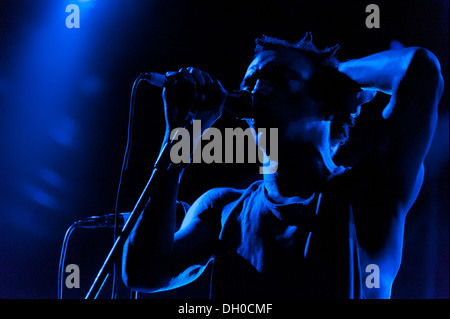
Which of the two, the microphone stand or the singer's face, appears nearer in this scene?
the microphone stand

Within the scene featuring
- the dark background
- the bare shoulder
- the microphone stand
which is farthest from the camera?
the dark background

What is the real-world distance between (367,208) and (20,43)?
1507mm

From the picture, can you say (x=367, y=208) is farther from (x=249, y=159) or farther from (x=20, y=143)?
(x=20, y=143)

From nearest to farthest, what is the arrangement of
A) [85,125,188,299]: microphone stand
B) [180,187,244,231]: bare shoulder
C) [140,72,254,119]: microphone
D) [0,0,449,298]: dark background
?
[85,125,188,299]: microphone stand < [140,72,254,119]: microphone < [180,187,244,231]: bare shoulder < [0,0,449,298]: dark background

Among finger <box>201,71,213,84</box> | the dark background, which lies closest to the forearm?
finger <box>201,71,213,84</box>

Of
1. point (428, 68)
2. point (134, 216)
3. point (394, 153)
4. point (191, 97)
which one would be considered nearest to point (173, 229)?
point (134, 216)

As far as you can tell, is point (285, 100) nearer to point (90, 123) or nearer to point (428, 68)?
point (428, 68)

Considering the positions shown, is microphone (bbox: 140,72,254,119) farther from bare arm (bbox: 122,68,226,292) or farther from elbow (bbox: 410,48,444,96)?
elbow (bbox: 410,48,444,96)

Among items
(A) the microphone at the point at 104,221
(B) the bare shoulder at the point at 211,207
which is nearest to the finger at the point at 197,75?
(B) the bare shoulder at the point at 211,207

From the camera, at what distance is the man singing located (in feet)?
3.61
